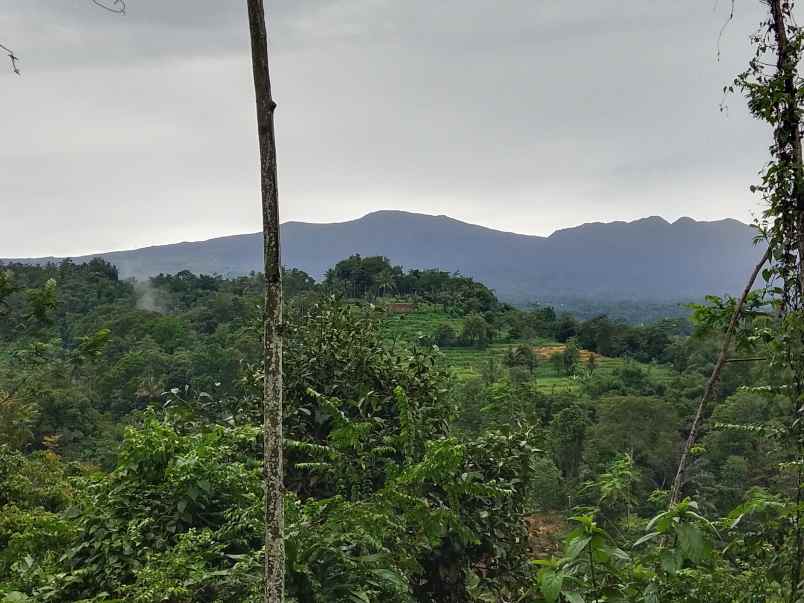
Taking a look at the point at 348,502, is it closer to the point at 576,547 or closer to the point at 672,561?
the point at 576,547

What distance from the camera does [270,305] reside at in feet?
7.52

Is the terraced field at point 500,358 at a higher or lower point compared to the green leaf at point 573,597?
lower

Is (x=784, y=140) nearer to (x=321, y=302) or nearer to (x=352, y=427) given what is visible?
(x=352, y=427)

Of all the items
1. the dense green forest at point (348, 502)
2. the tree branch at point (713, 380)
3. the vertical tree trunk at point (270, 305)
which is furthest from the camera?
the tree branch at point (713, 380)

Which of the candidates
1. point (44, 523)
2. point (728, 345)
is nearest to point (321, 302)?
point (44, 523)

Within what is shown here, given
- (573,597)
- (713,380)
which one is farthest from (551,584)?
(713,380)

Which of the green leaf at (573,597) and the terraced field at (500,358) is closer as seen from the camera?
the green leaf at (573,597)

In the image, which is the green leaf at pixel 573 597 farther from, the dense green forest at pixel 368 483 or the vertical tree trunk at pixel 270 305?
the vertical tree trunk at pixel 270 305

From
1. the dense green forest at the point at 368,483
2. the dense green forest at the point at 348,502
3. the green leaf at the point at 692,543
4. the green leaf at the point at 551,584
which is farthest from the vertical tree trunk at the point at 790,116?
the green leaf at the point at 551,584

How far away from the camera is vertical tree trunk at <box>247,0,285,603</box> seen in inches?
87.6

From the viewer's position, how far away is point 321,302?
5.91m

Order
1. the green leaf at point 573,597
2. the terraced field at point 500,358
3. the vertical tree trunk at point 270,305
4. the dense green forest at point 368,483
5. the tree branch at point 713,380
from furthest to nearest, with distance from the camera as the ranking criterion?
the terraced field at point 500,358, the tree branch at point 713,380, the dense green forest at point 368,483, the green leaf at point 573,597, the vertical tree trunk at point 270,305

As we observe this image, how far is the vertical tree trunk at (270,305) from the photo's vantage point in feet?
7.30

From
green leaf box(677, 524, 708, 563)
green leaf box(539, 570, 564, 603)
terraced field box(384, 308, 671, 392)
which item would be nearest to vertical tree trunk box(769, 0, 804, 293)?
green leaf box(677, 524, 708, 563)
